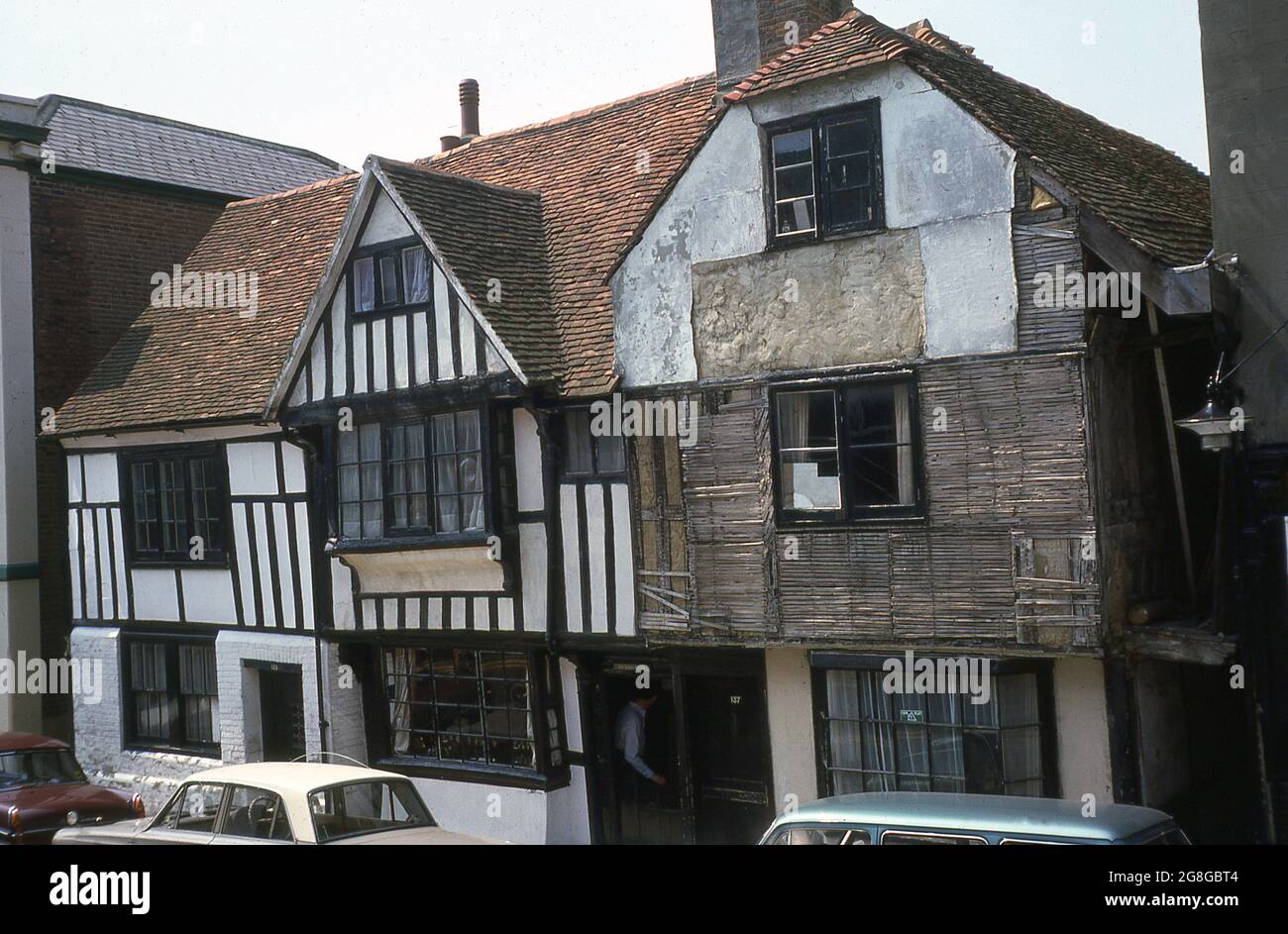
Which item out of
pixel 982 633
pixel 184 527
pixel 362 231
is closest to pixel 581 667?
pixel 982 633

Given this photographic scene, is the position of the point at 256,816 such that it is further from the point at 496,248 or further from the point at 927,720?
the point at 496,248

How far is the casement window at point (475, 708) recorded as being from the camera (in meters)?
13.4

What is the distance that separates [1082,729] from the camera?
33.5 feet

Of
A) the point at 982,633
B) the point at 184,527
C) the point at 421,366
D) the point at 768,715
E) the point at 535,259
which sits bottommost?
the point at 768,715

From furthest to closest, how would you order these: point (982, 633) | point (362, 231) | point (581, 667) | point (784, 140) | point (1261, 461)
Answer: point (362, 231), point (581, 667), point (784, 140), point (982, 633), point (1261, 461)

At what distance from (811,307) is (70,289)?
1341 centimetres

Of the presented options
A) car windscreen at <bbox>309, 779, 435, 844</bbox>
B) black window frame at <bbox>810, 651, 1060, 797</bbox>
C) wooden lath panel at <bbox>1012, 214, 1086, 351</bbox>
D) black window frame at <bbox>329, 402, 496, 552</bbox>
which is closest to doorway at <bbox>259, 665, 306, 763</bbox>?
black window frame at <bbox>329, 402, 496, 552</bbox>

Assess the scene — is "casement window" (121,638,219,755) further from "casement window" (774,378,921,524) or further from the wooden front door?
"casement window" (774,378,921,524)

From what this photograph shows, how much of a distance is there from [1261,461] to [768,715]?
16.8 ft

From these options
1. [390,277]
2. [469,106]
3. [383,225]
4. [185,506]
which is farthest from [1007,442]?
[469,106]

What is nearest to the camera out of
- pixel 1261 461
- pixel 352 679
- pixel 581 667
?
pixel 1261 461

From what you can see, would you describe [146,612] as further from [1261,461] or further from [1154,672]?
[1261,461]

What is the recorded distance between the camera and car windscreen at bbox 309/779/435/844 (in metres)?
8.85

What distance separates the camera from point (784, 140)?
11383 millimetres
